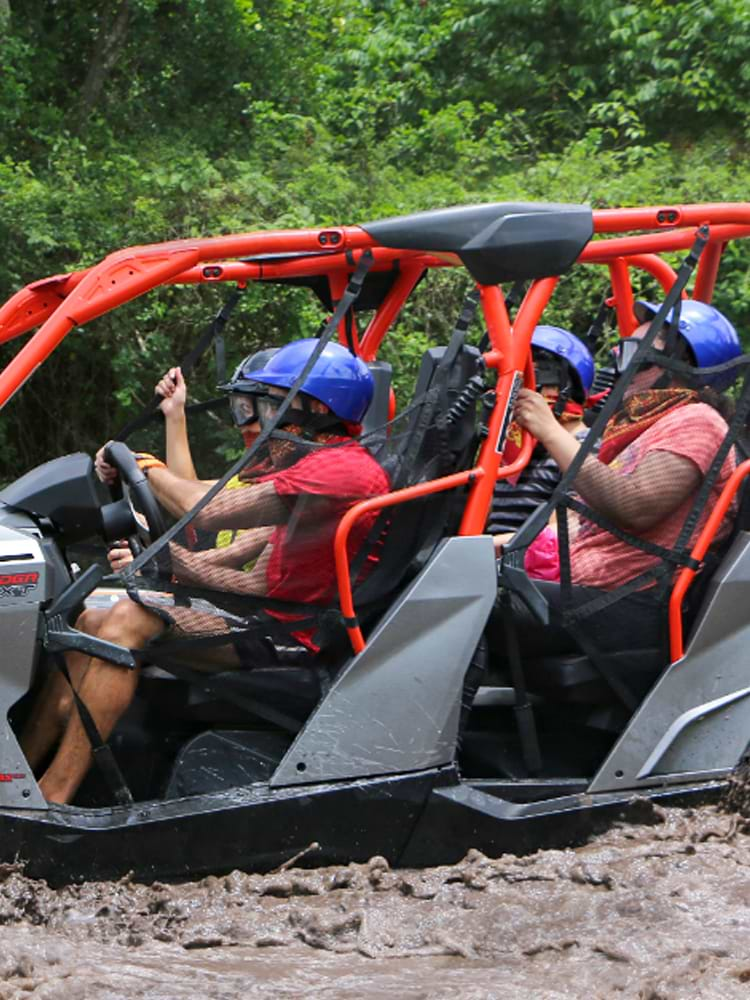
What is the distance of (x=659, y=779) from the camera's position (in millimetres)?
4199

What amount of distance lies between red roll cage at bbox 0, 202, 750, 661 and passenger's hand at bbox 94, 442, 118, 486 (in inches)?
16.8

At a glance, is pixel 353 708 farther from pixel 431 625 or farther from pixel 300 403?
pixel 300 403

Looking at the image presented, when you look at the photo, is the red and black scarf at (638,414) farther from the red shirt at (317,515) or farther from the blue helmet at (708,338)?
the red shirt at (317,515)

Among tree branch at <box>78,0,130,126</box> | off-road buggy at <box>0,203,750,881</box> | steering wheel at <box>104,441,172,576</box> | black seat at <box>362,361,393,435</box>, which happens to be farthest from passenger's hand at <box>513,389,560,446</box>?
tree branch at <box>78,0,130,126</box>

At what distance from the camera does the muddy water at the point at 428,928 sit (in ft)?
10.5

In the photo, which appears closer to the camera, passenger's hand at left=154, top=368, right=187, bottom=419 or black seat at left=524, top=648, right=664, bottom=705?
black seat at left=524, top=648, right=664, bottom=705

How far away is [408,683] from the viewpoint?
3.96 metres

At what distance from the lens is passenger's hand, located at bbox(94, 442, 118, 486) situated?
434 centimetres

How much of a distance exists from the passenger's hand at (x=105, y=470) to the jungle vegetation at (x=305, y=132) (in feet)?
17.0

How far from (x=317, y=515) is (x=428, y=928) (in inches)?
42.2

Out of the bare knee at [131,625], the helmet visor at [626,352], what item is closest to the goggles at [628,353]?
the helmet visor at [626,352]

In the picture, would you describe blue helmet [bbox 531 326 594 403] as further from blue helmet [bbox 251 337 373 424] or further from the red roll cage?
blue helmet [bbox 251 337 373 424]

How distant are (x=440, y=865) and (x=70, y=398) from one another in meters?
7.48

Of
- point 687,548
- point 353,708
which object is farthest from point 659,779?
point 353,708
